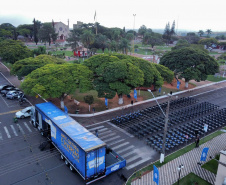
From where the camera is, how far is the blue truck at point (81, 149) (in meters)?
14.4

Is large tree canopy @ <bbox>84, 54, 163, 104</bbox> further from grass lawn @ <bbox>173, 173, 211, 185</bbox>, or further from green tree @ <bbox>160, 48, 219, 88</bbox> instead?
grass lawn @ <bbox>173, 173, 211, 185</bbox>

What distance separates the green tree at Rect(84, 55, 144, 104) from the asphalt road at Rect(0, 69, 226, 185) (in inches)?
148

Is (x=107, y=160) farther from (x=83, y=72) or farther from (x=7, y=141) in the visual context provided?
(x=83, y=72)

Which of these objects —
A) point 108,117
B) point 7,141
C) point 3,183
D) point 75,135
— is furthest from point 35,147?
point 108,117

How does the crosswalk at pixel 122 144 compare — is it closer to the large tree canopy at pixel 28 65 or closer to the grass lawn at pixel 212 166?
the grass lawn at pixel 212 166

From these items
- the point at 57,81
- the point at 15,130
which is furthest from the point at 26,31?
the point at 15,130

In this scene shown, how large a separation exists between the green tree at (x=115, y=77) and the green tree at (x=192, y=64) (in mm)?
14584

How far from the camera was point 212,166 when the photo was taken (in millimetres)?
17828

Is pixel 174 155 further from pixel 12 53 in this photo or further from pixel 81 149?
pixel 12 53

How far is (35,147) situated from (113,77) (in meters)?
13.9

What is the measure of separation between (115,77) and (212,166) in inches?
639

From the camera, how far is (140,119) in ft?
89.3

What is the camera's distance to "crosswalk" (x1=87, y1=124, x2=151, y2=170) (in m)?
18.6

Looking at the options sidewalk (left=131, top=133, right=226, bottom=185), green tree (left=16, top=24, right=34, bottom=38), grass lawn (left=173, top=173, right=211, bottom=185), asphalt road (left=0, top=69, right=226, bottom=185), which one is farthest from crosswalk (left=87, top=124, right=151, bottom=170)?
green tree (left=16, top=24, right=34, bottom=38)
